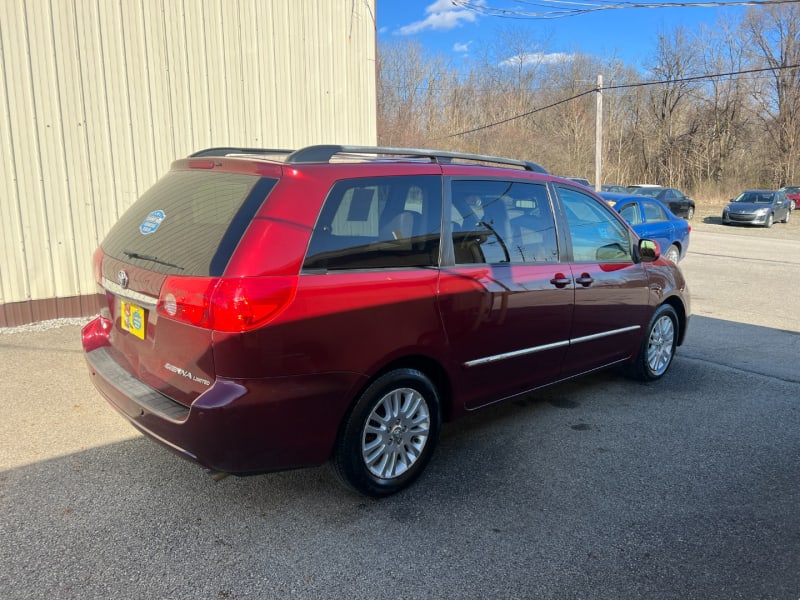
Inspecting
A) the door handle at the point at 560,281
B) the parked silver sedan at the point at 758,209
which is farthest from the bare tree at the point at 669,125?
the door handle at the point at 560,281

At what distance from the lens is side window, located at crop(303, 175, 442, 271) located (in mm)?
2998

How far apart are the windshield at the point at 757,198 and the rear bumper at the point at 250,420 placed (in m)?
29.8

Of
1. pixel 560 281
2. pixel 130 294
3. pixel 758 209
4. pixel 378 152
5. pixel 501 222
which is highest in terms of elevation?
pixel 378 152

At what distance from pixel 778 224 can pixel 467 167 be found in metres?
29.9

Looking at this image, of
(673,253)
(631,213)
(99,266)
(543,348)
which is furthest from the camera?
(673,253)

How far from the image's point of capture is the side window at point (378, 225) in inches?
118

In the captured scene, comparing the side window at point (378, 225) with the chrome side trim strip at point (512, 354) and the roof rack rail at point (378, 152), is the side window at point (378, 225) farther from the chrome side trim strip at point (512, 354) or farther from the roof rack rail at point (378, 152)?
the chrome side trim strip at point (512, 354)

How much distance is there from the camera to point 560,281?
4.23 meters

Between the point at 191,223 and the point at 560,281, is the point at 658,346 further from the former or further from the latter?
the point at 191,223

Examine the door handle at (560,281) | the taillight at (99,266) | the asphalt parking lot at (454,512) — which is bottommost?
the asphalt parking lot at (454,512)

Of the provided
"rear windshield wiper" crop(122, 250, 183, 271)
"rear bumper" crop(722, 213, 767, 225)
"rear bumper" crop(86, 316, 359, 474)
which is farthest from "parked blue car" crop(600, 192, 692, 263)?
"rear bumper" crop(722, 213, 767, 225)

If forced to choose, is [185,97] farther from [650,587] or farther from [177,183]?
[650,587]

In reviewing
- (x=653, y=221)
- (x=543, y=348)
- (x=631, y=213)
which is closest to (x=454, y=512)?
(x=543, y=348)

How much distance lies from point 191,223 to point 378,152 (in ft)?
3.82
